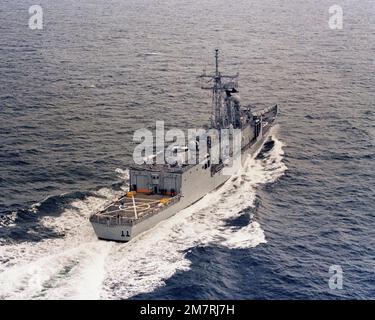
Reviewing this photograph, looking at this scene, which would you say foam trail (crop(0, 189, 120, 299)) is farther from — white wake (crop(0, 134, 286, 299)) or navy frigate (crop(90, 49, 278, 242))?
navy frigate (crop(90, 49, 278, 242))

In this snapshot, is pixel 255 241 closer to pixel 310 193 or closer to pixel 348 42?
pixel 310 193

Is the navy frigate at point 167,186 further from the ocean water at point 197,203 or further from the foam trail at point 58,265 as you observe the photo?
the foam trail at point 58,265

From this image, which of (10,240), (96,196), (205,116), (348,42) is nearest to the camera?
(10,240)

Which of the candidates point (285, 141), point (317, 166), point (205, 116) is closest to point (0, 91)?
point (205, 116)

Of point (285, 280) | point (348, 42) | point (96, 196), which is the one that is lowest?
point (285, 280)

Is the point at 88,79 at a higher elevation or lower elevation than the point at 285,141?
higher

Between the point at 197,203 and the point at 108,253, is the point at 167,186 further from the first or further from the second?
the point at 108,253
